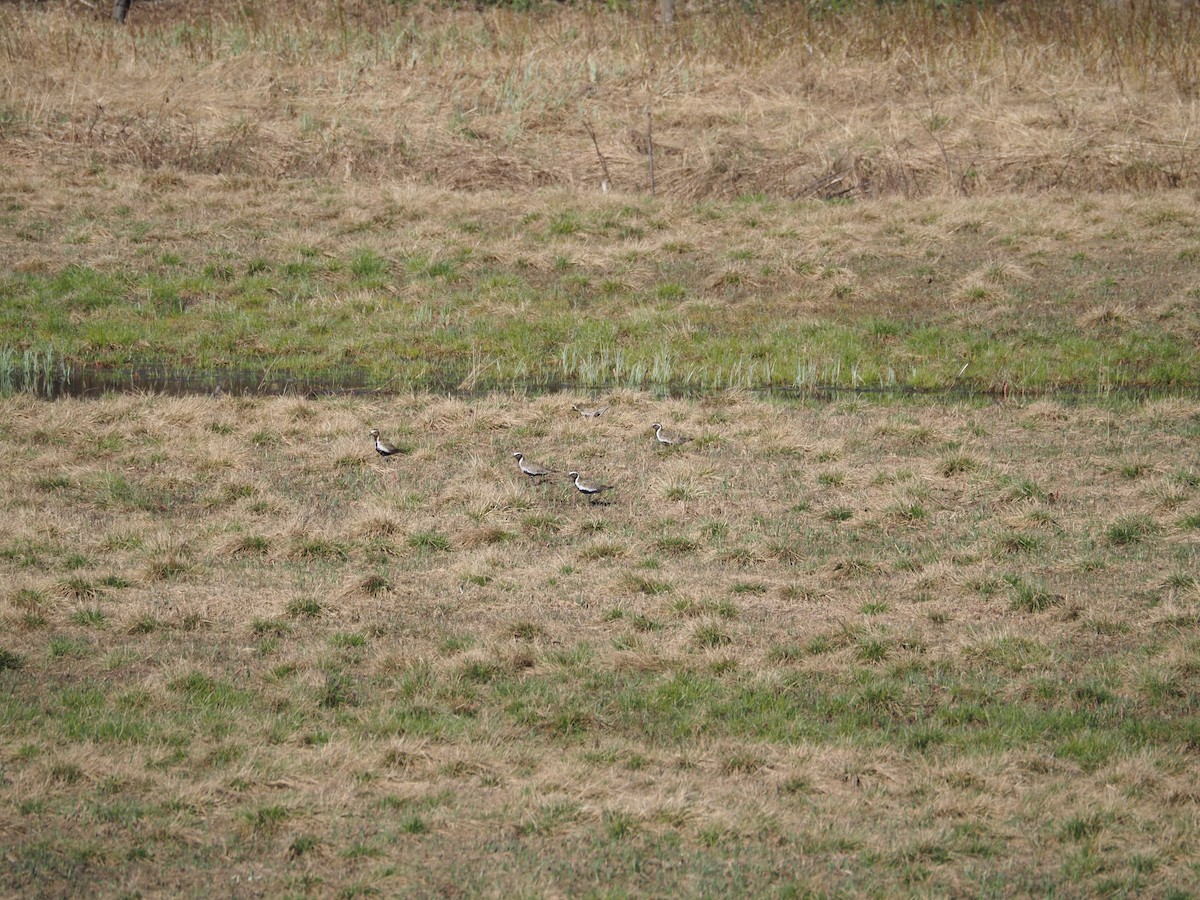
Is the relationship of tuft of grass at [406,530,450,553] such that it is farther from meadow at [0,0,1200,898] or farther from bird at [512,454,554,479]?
bird at [512,454,554,479]

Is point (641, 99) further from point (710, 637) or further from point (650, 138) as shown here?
point (710, 637)

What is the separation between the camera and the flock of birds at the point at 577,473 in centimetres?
1136

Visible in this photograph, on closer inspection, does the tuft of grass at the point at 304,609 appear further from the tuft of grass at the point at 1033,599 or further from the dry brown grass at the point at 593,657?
the tuft of grass at the point at 1033,599

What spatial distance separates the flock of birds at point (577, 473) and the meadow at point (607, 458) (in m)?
0.16

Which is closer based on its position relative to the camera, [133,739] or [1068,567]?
[133,739]

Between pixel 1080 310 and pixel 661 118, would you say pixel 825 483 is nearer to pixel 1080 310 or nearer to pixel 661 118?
pixel 1080 310

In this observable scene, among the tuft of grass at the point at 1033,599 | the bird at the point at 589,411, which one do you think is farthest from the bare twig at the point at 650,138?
the tuft of grass at the point at 1033,599

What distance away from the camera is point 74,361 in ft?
52.5

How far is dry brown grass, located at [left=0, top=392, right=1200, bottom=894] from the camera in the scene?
6043mm

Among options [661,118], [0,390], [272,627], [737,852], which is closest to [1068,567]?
[737,852]

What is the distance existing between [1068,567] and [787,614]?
7.20 feet

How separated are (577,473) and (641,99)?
15.0 metres

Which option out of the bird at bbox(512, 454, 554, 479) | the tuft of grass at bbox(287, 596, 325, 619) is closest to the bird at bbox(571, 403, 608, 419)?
the bird at bbox(512, 454, 554, 479)

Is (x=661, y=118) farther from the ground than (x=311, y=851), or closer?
farther from the ground
